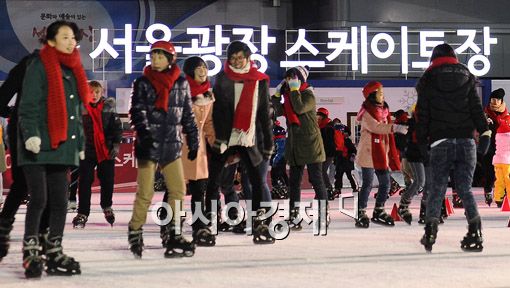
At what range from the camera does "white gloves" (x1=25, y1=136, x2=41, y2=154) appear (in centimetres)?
577

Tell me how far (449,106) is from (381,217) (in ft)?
9.90

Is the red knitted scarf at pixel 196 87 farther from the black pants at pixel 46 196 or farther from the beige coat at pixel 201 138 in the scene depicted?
→ the black pants at pixel 46 196

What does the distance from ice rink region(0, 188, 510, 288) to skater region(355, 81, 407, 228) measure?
1.88ft

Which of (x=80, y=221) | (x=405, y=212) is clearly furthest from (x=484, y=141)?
(x=80, y=221)

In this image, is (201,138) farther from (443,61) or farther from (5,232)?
(443,61)

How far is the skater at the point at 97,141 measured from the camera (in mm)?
9789

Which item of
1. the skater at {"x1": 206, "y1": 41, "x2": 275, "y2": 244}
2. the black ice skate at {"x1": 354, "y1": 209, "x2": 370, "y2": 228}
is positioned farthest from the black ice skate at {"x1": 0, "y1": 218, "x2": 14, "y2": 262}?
the black ice skate at {"x1": 354, "y1": 209, "x2": 370, "y2": 228}

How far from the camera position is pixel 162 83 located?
6.83m

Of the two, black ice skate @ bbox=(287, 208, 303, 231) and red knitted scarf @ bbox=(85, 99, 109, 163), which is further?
red knitted scarf @ bbox=(85, 99, 109, 163)

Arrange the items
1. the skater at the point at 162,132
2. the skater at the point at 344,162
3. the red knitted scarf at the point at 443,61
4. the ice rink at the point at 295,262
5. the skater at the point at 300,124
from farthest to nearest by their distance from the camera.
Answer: the skater at the point at 344,162, the skater at the point at 300,124, the red knitted scarf at the point at 443,61, the skater at the point at 162,132, the ice rink at the point at 295,262

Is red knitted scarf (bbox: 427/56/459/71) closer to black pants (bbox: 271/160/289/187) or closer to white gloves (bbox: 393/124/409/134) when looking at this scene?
white gloves (bbox: 393/124/409/134)

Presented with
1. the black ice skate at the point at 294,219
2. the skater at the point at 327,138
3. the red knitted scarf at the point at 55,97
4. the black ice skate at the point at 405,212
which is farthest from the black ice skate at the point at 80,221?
the skater at the point at 327,138

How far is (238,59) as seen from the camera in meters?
7.80

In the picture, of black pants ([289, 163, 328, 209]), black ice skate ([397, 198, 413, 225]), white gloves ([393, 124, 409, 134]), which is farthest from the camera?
black ice skate ([397, 198, 413, 225])
